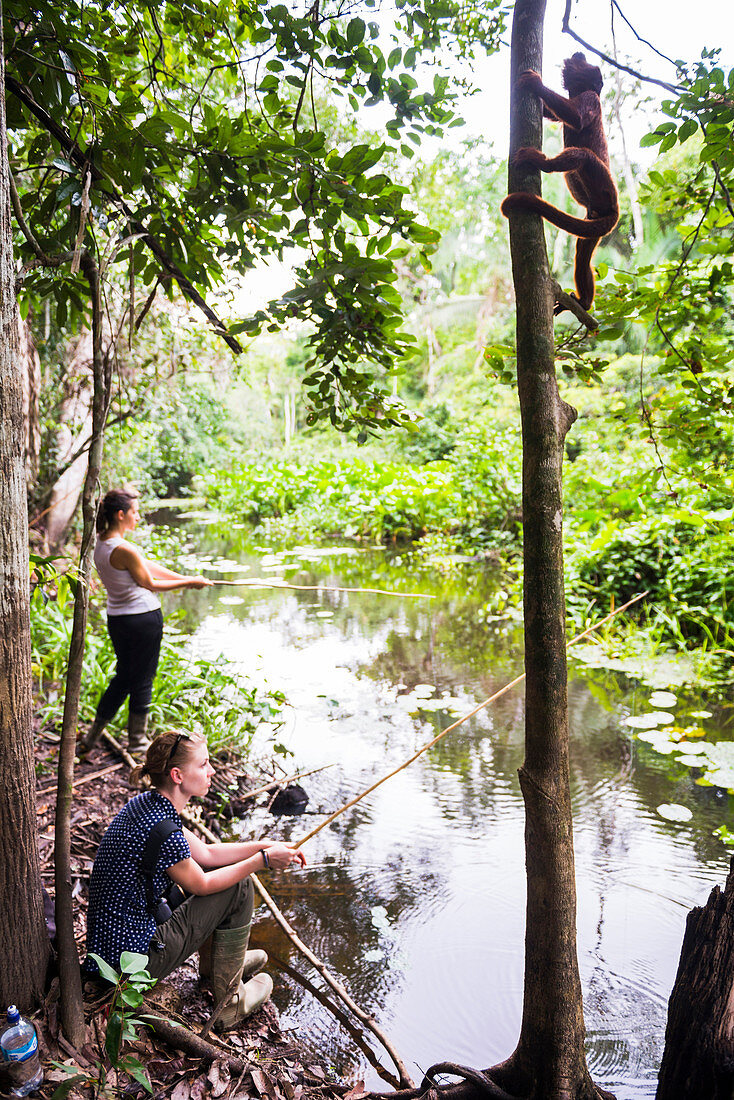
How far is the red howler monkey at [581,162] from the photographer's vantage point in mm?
1741

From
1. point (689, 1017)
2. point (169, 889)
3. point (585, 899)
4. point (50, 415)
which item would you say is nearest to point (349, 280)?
point (169, 889)

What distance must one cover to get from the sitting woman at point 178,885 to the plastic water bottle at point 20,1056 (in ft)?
1.20

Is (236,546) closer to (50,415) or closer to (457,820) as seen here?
(50,415)

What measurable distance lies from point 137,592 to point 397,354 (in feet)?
6.54

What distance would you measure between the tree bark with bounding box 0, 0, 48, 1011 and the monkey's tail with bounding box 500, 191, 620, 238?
46.0 inches

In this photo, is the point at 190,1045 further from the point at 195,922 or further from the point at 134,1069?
the point at 134,1069

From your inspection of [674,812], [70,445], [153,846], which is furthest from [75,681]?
[70,445]

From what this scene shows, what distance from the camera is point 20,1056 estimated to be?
61.7 inches

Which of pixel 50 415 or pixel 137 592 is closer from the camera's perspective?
pixel 137 592

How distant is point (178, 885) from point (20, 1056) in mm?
672

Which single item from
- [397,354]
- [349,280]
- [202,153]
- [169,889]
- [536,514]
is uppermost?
[202,153]

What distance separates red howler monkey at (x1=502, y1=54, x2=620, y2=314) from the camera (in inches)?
68.6

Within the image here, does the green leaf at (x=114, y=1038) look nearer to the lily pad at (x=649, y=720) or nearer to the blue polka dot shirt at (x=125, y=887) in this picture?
the blue polka dot shirt at (x=125, y=887)

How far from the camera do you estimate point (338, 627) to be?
739 centimetres
